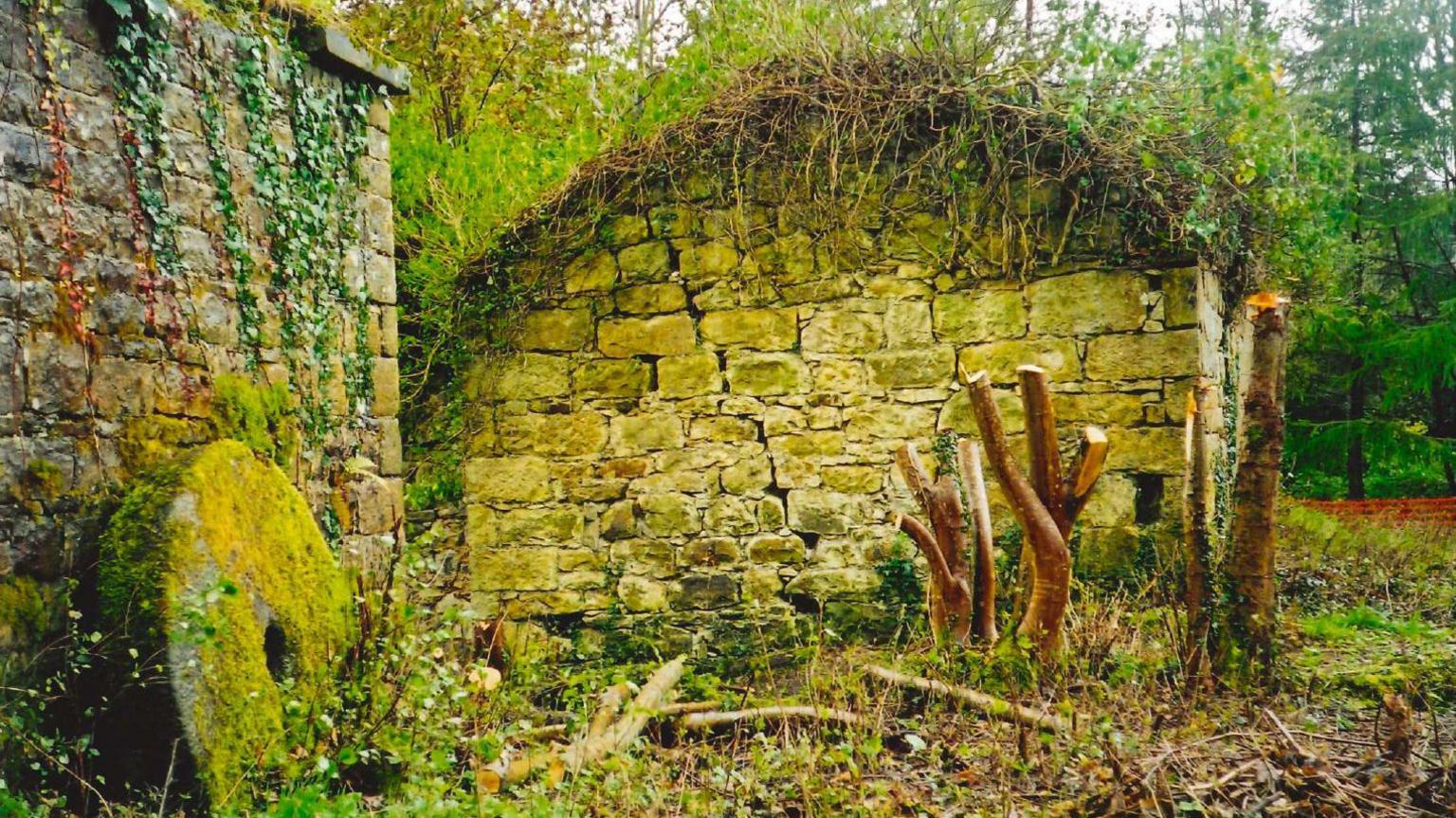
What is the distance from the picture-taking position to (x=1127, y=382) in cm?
520

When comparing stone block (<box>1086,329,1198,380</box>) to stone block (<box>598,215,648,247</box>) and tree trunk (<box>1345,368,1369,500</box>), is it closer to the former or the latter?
stone block (<box>598,215,648,247</box>)

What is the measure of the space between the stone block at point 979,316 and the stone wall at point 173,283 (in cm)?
292

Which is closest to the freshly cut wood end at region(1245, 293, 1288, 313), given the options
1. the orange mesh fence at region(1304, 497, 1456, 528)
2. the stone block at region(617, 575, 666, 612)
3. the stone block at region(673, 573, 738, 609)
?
the stone block at region(673, 573, 738, 609)

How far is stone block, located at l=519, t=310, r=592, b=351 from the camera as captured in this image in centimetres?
590

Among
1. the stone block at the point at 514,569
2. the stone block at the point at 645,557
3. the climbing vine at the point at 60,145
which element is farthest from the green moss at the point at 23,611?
the stone block at the point at 645,557

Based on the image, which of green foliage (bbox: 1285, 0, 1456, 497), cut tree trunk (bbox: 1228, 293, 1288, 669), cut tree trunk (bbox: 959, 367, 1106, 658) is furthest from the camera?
green foliage (bbox: 1285, 0, 1456, 497)

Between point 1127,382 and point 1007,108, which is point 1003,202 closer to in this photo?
point 1007,108

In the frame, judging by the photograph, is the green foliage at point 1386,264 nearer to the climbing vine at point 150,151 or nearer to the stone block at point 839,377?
the stone block at point 839,377

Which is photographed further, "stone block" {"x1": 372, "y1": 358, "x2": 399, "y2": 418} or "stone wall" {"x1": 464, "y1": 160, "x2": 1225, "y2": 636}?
"stone wall" {"x1": 464, "y1": 160, "x2": 1225, "y2": 636}

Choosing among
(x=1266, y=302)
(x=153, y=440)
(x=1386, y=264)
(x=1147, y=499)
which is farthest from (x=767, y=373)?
(x=1386, y=264)

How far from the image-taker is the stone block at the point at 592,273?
588 cm

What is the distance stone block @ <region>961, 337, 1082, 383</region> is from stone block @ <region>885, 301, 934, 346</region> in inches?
9.7

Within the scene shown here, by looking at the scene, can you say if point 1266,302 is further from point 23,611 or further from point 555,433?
point 23,611

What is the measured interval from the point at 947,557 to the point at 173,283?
336cm
